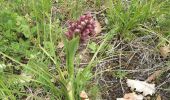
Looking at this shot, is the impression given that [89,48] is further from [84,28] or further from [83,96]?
[84,28]

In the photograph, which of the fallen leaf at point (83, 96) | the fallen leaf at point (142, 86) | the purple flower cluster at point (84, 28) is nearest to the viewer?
the purple flower cluster at point (84, 28)

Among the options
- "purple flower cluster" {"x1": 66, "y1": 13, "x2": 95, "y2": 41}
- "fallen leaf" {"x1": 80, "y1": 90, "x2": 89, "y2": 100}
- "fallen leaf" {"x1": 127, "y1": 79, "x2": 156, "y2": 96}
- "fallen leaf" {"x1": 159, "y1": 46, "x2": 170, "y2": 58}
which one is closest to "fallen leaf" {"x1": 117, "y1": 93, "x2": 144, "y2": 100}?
"fallen leaf" {"x1": 127, "y1": 79, "x2": 156, "y2": 96}

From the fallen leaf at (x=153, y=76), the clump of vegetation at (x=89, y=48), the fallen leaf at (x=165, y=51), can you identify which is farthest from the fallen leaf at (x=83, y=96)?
the fallen leaf at (x=165, y=51)

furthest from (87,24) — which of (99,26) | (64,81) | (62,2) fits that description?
(62,2)

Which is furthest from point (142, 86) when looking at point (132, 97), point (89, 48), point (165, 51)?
point (89, 48)

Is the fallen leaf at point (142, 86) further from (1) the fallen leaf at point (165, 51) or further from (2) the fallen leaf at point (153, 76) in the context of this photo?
(1) the fallen leaf at point (165, 51)

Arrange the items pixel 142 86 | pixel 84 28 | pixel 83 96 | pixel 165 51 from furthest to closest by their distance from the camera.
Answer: pixel 165 51
pixel 142 86
pixel 83 96
pixel 84 28

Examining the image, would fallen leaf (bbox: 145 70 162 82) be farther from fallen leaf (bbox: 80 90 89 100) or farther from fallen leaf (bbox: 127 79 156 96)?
fallen leaf (bbox: 80 90 89 100)

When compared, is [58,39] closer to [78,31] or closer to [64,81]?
[64,81]
